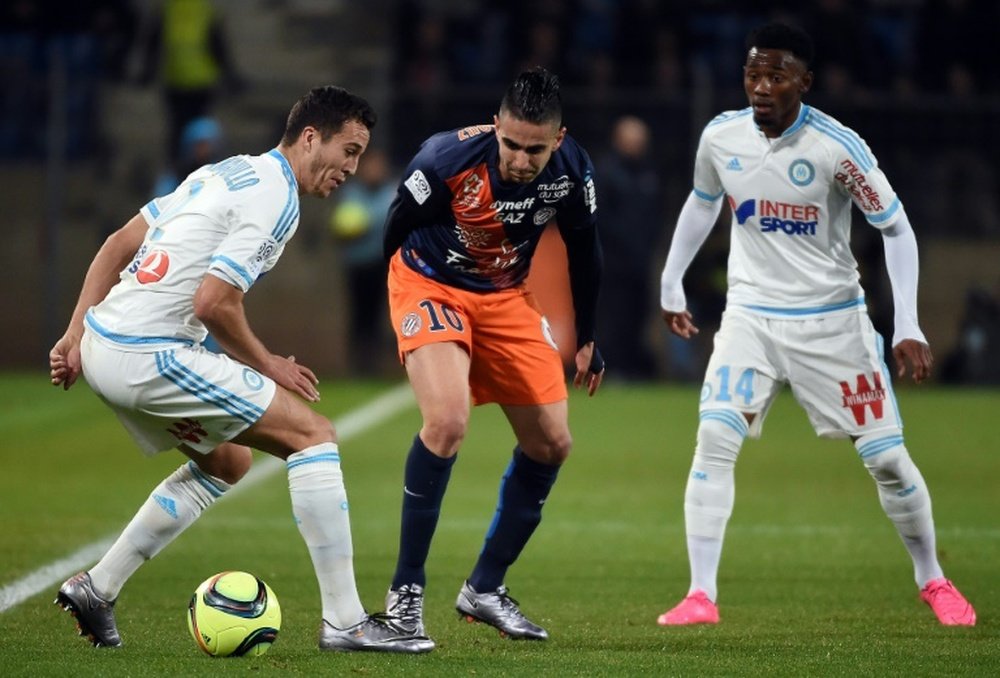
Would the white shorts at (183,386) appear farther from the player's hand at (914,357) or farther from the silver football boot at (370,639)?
the player's hand at (914,357)

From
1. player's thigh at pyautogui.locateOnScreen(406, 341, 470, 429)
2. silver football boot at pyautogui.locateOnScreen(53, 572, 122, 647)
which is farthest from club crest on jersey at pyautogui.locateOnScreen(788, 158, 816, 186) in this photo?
silver football boot at pyautogui.locateOnScreen(53, 572, 122, 647)

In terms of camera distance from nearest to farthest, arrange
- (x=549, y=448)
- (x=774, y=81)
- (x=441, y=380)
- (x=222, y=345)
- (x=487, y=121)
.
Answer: (x=222, y=345) → (x=441, y=380) → (x=549, y=448) → (x=774, y=81) → (x=487, y=121)

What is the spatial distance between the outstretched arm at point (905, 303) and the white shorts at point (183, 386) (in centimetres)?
251

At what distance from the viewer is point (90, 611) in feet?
19.3

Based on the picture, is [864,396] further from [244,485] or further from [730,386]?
[244,485]

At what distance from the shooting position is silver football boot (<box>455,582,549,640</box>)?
248 inches

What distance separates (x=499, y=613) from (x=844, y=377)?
1702 millimetres

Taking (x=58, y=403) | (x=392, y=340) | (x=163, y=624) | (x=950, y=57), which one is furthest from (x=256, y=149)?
(x=163, y=624)

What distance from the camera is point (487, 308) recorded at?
21.6 feet

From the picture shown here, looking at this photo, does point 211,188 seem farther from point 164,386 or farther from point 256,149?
point 256,149

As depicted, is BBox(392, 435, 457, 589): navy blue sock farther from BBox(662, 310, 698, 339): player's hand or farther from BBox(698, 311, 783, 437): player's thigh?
BBox(662, 310, 698, 339): player's hand

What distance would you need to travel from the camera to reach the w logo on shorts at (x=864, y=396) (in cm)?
689

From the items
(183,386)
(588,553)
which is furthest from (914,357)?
(183,386)

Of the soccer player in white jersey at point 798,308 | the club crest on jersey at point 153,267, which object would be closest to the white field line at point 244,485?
the club crest on jersey at point 153,267
